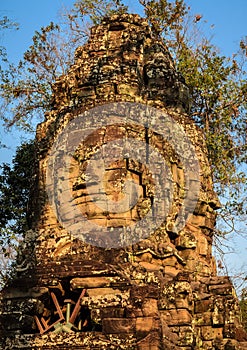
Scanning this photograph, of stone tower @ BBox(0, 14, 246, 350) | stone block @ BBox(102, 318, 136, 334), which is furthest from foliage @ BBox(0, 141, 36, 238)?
stone block @ BBox(102, 318, 136, 334)

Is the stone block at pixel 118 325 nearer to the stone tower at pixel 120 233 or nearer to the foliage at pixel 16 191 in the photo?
the stone tower at pixel 120 233

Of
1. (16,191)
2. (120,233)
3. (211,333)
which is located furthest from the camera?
(16,191)

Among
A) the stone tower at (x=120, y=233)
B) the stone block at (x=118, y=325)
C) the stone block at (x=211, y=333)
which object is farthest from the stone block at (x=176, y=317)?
the stone block at (x=118, y=325)

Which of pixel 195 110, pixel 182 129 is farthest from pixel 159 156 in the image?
pixel 195 110

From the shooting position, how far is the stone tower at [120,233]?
7.77 m

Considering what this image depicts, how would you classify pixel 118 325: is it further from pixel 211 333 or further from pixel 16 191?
pixel 16 191

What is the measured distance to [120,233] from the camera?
30.1 ft

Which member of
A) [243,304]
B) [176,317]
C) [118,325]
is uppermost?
[243,304]

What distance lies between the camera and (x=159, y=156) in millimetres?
10641

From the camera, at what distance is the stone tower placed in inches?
306

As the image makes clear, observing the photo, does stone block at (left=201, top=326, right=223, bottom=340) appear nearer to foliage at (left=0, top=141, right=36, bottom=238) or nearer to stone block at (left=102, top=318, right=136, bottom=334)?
stone block at (left=102, top=318, right=136, bottom=334)

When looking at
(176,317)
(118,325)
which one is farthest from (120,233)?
(118,325)

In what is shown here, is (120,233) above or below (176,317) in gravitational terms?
above

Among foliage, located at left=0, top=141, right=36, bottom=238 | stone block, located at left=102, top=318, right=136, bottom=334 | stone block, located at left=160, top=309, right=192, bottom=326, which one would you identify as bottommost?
stone block, located at left=102, top=318, right=136, bottom=334
